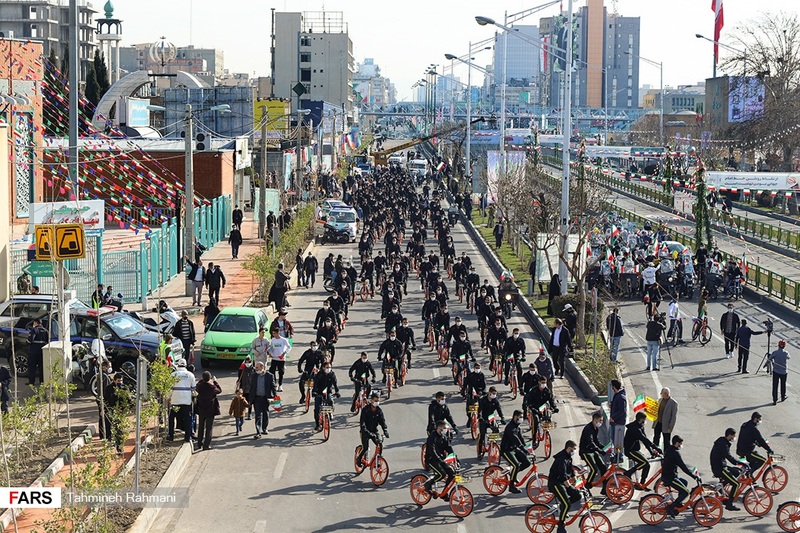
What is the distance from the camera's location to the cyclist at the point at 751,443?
17031mm

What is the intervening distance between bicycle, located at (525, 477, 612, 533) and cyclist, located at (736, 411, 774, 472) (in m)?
3.17

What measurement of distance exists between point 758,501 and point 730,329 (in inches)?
502

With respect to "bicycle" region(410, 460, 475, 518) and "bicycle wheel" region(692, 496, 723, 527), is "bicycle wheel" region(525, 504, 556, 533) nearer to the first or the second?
"bicycle" region(410, 460, 475, 518)

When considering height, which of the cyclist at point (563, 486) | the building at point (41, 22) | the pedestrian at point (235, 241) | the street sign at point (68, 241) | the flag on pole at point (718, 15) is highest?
the building at point (41, 22)

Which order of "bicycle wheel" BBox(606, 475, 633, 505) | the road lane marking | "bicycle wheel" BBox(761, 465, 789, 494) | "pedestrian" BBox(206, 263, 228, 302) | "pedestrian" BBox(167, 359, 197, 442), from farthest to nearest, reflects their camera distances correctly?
"pedestrian" BBox(206, 263, 228, 302), "pedestrian" BBox(167, 359, 197, 442), the road lane marking, "bicycle wheel" BBox(761, 465, 789, 494), "bicycle wheel" BBox(606, 475, 633, 505)

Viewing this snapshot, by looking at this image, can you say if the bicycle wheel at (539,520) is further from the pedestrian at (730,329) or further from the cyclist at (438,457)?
the pedestrian at (730,329)

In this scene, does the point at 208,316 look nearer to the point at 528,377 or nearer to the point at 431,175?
the point at 528,377

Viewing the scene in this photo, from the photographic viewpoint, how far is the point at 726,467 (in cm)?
1652

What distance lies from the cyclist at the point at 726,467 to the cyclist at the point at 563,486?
2444 mm

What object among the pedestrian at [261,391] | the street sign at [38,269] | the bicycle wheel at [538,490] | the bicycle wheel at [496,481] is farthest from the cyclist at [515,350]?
the street sign at [38,269]

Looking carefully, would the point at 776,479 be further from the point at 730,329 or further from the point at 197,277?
the point at 197,277

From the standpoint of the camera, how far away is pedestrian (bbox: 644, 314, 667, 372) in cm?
2617

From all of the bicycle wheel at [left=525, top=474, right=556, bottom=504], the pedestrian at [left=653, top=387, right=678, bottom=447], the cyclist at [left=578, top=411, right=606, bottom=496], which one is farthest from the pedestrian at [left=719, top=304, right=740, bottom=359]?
the bicycle wheel at [left=525, top=474, right=556, bottom=504]

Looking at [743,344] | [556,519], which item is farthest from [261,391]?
→ [743,344]
